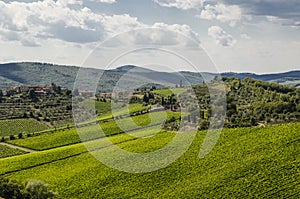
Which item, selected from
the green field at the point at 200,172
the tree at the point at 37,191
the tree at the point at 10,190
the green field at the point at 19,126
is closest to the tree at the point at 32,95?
the green field at the point at 19,126

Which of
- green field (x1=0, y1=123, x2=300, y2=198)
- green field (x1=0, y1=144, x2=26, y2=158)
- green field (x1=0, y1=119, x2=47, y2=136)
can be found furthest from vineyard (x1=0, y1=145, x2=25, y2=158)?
green field (x1=0, y1=119, x2=47, y2=136)

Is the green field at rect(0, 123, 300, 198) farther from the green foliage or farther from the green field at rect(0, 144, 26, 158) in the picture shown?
the green field at rect(0, 144, 26, 158)

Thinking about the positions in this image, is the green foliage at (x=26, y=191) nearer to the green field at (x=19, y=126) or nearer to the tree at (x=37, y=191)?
the tree at (x=37, y=191)

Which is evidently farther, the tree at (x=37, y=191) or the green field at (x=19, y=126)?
the green field at (x=19, y=126)

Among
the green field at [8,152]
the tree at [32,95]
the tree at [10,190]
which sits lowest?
the green field at [8,152]

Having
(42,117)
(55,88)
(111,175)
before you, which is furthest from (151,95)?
(111,175)

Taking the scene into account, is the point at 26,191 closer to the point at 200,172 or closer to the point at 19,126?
the point at 200,172

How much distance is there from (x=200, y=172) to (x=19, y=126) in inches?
1999

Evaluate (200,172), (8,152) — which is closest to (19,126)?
(8,152)

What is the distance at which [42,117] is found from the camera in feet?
288

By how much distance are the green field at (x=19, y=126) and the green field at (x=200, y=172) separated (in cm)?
2641

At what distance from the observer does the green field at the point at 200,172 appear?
36.4m

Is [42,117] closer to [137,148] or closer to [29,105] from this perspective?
[29,105]

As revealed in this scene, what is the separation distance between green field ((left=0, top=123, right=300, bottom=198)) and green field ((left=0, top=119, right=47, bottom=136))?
26408mm
